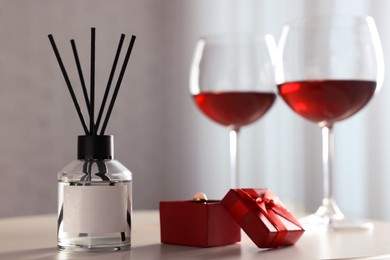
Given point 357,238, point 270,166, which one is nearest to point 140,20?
point 270,166

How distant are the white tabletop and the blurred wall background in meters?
1.88

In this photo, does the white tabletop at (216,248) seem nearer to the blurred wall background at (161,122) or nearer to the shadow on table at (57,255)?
the shadow on table at (57,255)

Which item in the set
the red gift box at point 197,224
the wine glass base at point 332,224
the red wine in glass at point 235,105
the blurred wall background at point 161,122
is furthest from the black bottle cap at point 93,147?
the blurred wall background at point 161,122

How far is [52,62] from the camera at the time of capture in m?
3.72

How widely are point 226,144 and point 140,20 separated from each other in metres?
0.88

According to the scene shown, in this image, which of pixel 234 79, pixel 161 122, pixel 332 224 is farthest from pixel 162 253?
pixel 161 122

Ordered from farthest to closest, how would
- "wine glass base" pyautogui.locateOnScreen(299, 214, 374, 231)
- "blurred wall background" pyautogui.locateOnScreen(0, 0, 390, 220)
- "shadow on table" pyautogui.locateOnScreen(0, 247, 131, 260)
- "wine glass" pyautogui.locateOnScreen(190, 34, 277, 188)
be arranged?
"blurred wall background" pyautogui.locateOnScreen(0, 0, 390, 220)
"wine glass" pyautogui.locateOnScreen(190, 34, 277, 188)
"wine glass base" pyautogui.locateOnScreen(299, 214, 374, 231)
"shadow on table" pyautogui.locateOnScreen(0, 247, 131, 260)

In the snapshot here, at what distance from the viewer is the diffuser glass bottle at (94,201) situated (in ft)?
2.86

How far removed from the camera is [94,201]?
2.86ft

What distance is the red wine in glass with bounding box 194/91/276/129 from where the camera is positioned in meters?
1.40

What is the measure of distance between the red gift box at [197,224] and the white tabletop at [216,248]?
0.01 m

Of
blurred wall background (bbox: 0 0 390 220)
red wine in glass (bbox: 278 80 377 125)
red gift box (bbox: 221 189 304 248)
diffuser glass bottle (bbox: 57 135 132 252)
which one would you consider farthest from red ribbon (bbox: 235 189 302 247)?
blurred wall background (bbox: 0 0 390 220)

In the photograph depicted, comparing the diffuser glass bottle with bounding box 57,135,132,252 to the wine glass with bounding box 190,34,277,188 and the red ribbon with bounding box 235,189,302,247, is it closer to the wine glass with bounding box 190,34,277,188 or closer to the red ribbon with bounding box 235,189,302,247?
the red ribbon with bounding box 235,189,302,247

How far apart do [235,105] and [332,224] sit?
355mm
